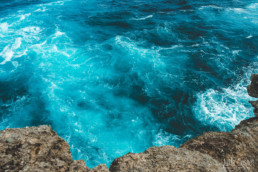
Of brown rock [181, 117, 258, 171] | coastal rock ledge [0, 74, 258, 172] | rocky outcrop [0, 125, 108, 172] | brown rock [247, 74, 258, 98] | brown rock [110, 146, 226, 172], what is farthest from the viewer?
brown rock [247, 74, 258, 98]

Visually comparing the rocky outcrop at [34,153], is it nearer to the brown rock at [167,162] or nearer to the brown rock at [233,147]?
the brown rock at [167,162]

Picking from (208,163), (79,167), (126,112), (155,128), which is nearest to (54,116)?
(126,112)

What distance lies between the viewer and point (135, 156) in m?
10.2

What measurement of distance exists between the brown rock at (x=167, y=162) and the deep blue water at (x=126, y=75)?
39.2 feet

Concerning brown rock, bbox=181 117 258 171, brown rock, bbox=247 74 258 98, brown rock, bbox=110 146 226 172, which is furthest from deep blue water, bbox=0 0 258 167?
brown rock, bbox=110 146 226 172

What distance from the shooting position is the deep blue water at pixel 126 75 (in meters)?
23.6

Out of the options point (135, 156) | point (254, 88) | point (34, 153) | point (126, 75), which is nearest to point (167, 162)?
point (135, 156)

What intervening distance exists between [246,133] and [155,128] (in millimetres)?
12937

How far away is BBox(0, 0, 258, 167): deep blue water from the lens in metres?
23.6

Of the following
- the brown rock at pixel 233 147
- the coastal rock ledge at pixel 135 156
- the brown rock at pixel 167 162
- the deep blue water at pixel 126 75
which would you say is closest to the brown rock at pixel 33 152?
the coastal rock ledge at pixel 135 156

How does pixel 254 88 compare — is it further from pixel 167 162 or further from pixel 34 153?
pixel 34 153

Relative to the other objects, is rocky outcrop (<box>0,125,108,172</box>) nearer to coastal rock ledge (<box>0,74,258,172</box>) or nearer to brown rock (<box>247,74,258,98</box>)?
coastal rock ledge (<box>0,74,258,172</box>)

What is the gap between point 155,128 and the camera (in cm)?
2359

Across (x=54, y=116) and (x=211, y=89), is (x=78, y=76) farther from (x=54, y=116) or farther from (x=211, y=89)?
(x=211, y=89)
